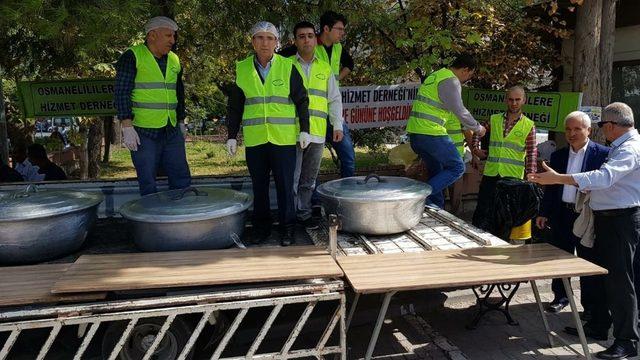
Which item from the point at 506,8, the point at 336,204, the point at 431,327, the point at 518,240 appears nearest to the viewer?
the point at 336,204

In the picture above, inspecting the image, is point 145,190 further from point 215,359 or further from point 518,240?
point 518,240

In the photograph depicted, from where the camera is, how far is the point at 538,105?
18.7 ft

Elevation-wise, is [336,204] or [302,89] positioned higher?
[302,89]

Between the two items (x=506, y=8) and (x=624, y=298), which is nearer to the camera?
(x=624, y=298)

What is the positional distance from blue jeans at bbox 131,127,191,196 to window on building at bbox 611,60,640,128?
6391mm

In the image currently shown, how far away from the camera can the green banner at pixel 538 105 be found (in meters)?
5.36

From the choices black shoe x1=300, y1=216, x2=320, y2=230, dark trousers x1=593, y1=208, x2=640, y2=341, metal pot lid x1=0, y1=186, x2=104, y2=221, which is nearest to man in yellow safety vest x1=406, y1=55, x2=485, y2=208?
black shoe x1=300, y1=216, x2=320, y2=230

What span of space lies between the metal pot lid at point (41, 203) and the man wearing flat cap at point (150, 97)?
0.50m

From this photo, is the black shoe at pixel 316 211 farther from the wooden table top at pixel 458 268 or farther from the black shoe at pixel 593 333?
the black shoe at pixel 593 333

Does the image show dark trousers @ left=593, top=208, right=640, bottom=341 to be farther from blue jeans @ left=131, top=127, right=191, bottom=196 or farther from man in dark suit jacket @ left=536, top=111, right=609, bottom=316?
blue jeans @ left=131, top=127, right=191, bottom=196

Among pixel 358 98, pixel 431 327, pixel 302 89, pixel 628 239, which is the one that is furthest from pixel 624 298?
pixel 358 98

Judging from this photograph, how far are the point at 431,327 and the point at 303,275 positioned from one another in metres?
1.77

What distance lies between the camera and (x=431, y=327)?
4094 mm

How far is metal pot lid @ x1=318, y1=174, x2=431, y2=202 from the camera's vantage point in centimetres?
362
